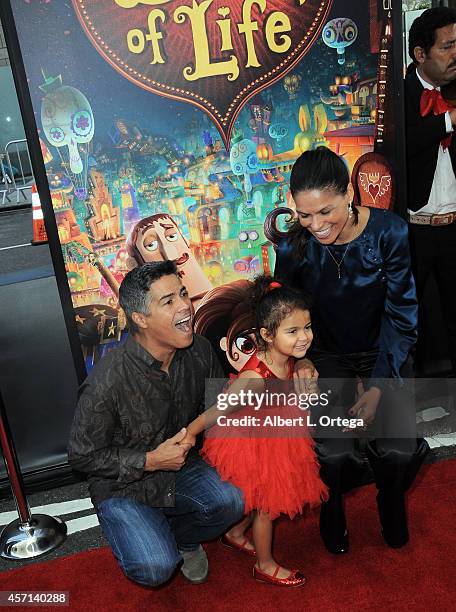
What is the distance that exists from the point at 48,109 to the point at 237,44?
76cm

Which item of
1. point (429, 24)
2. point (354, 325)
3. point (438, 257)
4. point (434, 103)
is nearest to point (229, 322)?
point (354, 325)

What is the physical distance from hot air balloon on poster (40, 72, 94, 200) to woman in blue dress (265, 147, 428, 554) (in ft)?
2.63

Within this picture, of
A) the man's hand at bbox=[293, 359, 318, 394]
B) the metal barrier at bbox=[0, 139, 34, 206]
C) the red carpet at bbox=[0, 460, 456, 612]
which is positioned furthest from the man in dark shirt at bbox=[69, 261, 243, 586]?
the metal barrier at bbox=[0, 139, 34, 206]

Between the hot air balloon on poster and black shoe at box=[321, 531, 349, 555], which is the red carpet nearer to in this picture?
black shoe at box=[321, 531, 349, 555]

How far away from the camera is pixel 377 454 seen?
7.54 feet

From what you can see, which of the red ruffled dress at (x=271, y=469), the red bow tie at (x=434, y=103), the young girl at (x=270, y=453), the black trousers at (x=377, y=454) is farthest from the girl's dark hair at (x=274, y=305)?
the red bow tie at (x=434, y=103)

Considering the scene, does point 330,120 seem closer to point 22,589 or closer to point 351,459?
point 351,459

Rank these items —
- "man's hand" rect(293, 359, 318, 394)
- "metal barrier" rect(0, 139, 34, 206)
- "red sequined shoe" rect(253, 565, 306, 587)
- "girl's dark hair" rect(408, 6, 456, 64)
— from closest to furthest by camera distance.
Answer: "red sequined shoe" rect(253, 565, 306, 587) < "man's hand" rect(293, 359, 318, 394) < "girl's dark hair" rect(408, 6, 456, 64) < "metal barrier" rect(0, 139, 34, 206)

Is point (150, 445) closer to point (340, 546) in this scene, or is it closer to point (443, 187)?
point (340, 546)

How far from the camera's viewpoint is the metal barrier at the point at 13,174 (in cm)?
1165

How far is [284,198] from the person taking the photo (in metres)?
2.78

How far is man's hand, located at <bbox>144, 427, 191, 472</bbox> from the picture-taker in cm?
216

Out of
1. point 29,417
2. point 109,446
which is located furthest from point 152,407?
point 29,417

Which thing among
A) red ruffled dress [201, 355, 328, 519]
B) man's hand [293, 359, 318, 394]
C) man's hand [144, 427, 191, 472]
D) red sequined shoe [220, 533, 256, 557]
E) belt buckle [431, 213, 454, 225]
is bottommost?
red sequined shoe [220, 533, 256, 557]
